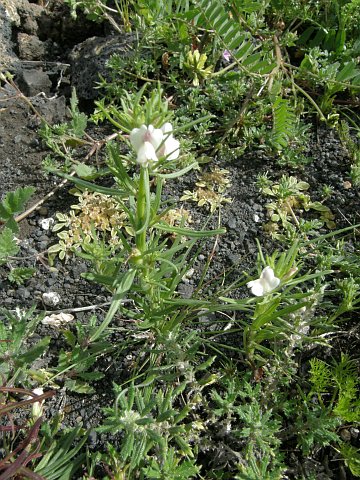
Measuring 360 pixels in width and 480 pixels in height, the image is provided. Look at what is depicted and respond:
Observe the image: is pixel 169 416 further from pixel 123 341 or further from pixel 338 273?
→ pixel 338 273

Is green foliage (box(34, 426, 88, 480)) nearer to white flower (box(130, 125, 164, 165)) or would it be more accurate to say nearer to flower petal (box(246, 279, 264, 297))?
flower petal (box(246, 279, 264, 297))

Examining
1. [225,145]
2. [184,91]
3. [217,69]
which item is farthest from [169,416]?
[217,69]

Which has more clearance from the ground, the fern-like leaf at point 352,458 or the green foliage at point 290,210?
the green foliage at point 290,210

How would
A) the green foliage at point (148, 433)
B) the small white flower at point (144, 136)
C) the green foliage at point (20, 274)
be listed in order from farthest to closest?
the green foliage at point (20, 274) → the green foliage at point (148, 433) → the small white flower at point (144, 136)

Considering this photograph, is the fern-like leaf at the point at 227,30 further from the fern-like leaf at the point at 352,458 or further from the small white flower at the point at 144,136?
the fern-like leaf at the point at 352,458

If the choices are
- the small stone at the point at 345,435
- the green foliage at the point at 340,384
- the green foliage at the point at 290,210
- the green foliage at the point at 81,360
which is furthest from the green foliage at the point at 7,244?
the small stone at the point at 345,435

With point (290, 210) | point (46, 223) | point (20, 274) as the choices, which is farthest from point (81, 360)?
point (290, 210)

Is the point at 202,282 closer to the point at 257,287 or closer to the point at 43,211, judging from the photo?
the point at 257,287
